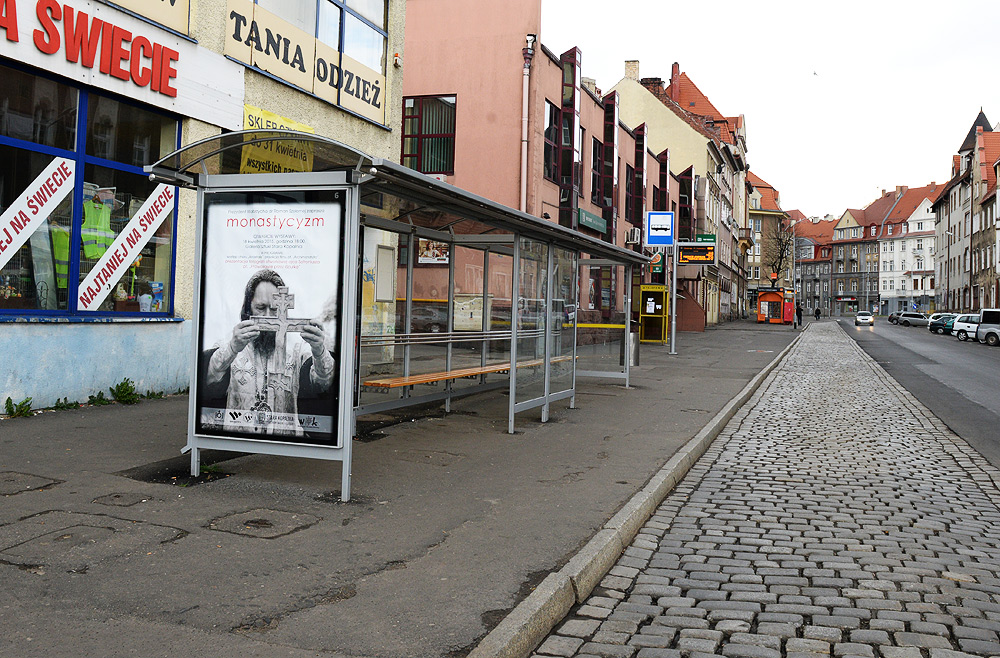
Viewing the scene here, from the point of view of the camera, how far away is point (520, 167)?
82.3ft

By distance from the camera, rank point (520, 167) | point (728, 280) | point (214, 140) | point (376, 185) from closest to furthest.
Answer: point (214, 140) < point (376, 185) < point (520, 167) < point (728, 280)

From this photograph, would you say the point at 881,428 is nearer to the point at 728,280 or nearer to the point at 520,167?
the point at 520,167

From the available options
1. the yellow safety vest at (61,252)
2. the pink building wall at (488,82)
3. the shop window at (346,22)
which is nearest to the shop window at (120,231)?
the yellow safety vest at (61,252)

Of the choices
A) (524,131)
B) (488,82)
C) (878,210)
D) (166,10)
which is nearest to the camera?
(166,10)

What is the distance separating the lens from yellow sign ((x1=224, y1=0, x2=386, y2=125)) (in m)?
11.9

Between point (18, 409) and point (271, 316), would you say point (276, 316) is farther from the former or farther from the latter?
point (18, 409)

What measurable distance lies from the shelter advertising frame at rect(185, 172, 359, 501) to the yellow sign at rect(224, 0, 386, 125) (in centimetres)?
653

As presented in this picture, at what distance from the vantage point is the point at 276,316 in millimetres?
6094

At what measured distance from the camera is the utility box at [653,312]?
31156mm

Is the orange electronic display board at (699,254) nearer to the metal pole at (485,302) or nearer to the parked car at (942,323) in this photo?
the metal pole at (485,302)

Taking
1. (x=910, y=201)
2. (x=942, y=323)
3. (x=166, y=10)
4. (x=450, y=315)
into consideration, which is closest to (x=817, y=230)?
(x=910, y=201)

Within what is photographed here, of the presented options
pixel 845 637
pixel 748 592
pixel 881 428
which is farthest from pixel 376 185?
pixel 881 428

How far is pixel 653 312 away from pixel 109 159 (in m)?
23.4

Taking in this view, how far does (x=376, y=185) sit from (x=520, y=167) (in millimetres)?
18903
